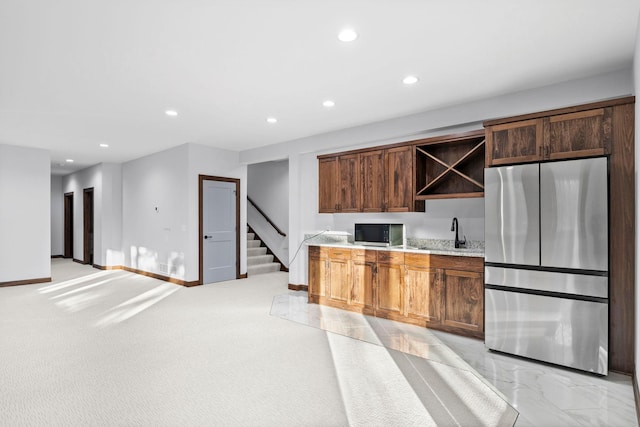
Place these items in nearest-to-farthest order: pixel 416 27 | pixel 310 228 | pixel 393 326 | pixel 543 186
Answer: pixel 416 27
pixel 543 186
pixel 393 326
pixel 310 228

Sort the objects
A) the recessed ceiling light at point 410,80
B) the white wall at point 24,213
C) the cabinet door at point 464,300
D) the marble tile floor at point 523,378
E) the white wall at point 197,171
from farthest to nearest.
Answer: the white wall at point 197,171 < the white wall at point 24,213 < the cabinet door at point 464,300 < the recessed ceiling light at point 410,80 < the marble tile floor at point 523,378

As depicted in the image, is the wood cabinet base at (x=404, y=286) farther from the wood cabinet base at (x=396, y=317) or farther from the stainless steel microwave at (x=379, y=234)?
the stainless steel microwave at (x=379, y=234)

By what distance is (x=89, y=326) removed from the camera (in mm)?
4230

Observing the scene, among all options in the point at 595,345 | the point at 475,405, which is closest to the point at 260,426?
the point at 475,405

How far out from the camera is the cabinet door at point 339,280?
4863mm

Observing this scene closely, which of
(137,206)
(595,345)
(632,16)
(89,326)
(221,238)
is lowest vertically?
(89,326)

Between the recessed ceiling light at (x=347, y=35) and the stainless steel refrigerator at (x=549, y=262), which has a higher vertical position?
the recessed ceiling light at (x=347, y=35)

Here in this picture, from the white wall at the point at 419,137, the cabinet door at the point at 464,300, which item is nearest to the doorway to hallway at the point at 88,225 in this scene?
the white wall at the point at 419,137

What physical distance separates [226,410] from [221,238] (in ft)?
16.0

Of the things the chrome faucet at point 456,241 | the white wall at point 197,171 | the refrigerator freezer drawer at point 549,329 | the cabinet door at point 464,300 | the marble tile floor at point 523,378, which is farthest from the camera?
the white wall at point 197,171

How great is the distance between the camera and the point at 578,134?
314 cm

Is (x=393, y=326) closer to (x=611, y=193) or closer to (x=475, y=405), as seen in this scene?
(x=475, y=405)

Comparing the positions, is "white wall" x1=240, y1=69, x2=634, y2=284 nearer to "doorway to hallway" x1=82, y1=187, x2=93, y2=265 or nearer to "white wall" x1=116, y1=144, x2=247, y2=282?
"white wall" x1=116, y1=144, x2=247, y2=282

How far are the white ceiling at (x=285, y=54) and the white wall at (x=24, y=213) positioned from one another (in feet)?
7.26
